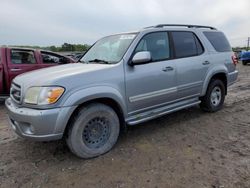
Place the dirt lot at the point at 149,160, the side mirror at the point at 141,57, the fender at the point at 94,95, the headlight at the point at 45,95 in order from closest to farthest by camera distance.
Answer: the dirt lot at the point at 149,160 < the headlight at the point at 45,95 < the fender at the point at 94,95 < the side mirror at the point at 141,57

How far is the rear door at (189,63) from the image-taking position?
15.5 feet

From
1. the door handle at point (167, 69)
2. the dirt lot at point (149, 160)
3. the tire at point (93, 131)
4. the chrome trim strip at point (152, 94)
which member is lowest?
the dirt lot at point (149, 160)

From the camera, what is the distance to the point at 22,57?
23.3 ft

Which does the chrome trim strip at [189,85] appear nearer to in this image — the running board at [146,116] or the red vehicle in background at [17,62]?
the running board at [146,116]

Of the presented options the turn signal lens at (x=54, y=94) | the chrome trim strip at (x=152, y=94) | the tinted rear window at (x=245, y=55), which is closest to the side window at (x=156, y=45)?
the chrome trim strip at (x=152, y=94)

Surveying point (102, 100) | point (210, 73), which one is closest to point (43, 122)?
point (102, 100)

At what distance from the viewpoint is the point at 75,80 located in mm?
3377

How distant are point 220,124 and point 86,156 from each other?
281 centimetres

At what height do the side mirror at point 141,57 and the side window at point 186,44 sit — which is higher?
the side window at point 186,44

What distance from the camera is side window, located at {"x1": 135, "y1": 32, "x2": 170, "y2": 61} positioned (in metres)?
4.27

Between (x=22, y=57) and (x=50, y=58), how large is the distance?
0.88 meters

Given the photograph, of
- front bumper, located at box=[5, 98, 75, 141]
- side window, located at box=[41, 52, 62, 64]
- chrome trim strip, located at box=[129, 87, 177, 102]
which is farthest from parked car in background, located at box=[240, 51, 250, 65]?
front bumper, located at box=[5, 98, 75, 141]

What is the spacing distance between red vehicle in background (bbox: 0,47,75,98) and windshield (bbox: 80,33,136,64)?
9.23ft

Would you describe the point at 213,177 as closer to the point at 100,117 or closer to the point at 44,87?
the point at 100,117
